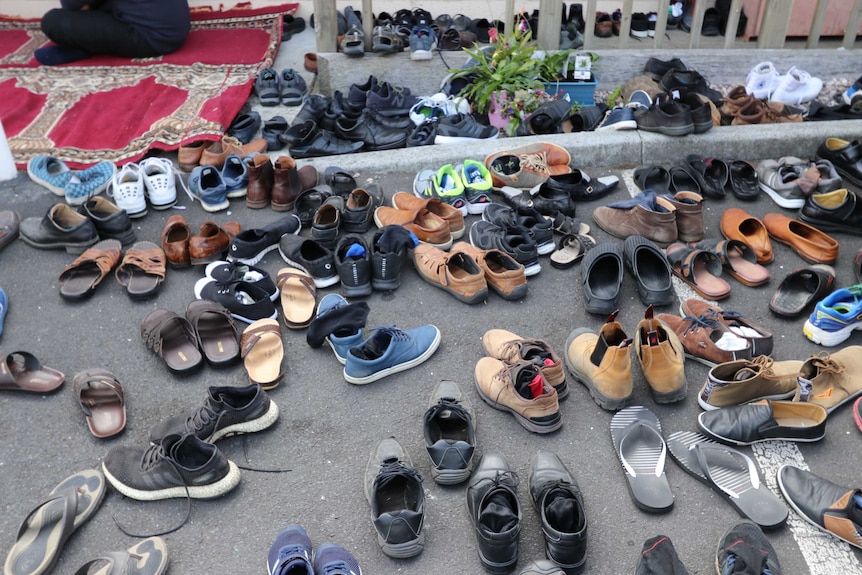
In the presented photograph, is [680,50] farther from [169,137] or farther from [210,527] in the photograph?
[210,527]

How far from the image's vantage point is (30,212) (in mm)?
4512

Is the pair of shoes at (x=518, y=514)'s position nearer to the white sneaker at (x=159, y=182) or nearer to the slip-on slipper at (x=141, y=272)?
the slip-on slipper at (x=141, y=272)

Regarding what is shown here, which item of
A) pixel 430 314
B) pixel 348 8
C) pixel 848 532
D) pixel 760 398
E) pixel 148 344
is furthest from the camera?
pixel 348 8

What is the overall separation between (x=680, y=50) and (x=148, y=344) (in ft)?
16.5

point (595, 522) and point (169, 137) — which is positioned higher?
point (169, 137)

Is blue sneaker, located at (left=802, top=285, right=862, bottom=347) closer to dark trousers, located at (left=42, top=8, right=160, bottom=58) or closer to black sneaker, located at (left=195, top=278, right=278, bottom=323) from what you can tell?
black sneaker, located at (left=195, top=278, right=278, bottom=323)

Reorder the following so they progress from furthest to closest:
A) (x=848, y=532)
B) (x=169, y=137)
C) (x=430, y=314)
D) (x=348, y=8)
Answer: (x=348, y=8), (x=169, y=137), (x=430, y=314), (x=848, y=532)

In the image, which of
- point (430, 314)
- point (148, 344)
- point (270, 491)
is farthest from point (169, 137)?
point (270, 491)

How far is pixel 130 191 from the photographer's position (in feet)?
14.4

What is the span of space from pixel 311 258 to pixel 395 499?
171 centimetres

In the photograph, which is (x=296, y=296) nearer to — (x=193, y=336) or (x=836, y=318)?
(x=193, y=336)

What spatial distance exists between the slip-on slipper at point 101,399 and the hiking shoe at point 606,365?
6.79 ft

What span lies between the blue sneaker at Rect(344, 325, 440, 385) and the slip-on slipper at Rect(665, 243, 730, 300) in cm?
149

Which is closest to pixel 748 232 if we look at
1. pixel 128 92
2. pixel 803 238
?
pixel 803 238
